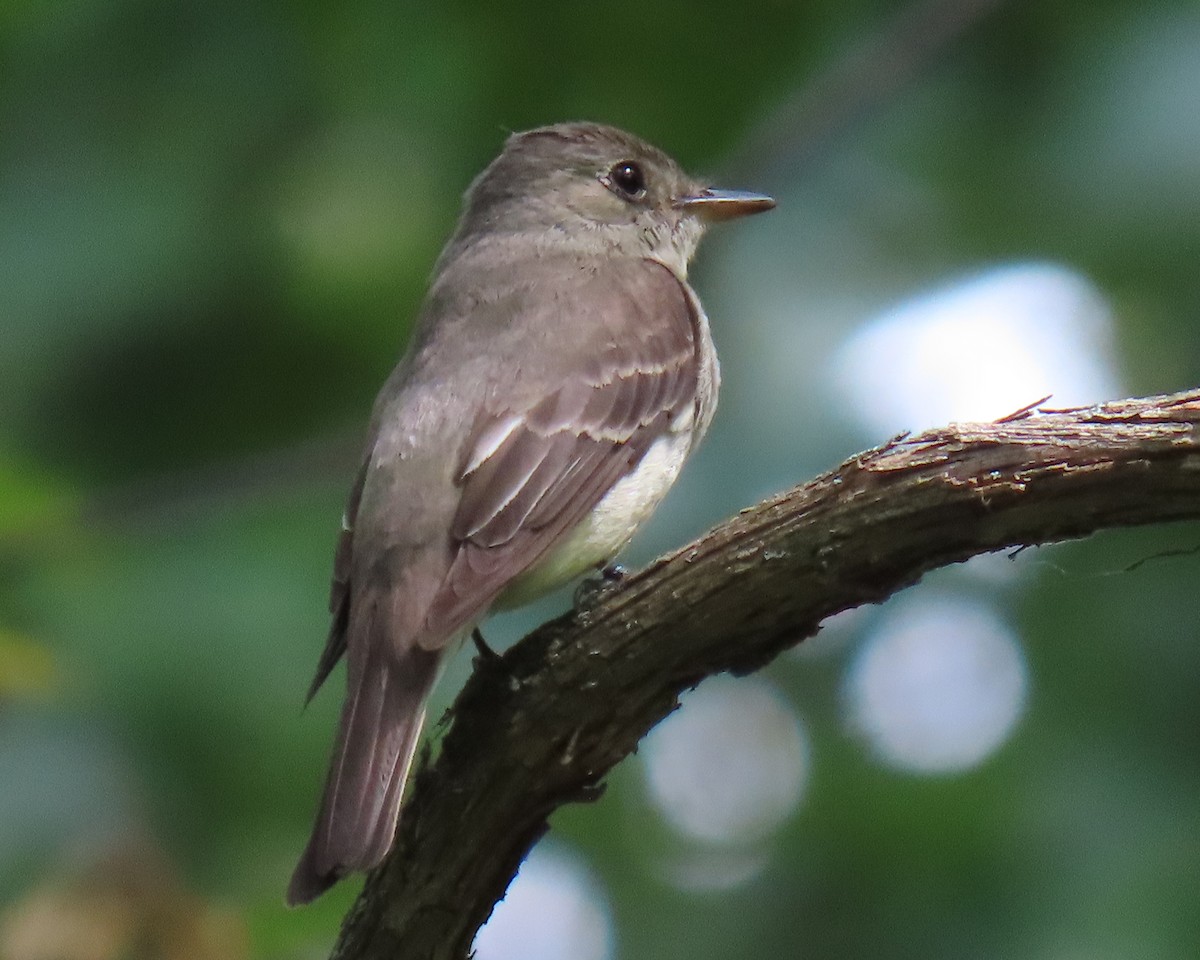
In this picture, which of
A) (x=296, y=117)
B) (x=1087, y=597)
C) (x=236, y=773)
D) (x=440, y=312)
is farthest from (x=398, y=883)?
(x=296, y=117)

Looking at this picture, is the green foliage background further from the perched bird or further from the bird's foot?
the bird's foot

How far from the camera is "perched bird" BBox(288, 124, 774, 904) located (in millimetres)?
4016

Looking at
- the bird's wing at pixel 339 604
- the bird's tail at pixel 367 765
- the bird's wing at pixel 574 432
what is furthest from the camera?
the bird's wing at pixel 339 604

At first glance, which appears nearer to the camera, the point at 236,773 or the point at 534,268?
the point at 534,268

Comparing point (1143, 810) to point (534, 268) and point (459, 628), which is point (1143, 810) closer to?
point (534, 268)

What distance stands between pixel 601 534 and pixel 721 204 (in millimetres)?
1734

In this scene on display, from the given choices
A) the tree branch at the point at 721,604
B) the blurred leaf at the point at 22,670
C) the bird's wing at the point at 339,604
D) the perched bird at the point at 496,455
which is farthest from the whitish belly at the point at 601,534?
the blurred leaf at the point at 22,670

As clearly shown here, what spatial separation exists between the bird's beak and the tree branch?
7.64ft

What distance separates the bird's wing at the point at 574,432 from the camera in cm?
418

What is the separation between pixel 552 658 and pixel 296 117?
15.7 ft

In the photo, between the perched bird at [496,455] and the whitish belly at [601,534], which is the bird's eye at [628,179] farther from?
the whitish belly at [601,534]

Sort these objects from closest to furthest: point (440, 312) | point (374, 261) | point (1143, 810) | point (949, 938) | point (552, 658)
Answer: point (552, 658) < point (440, 312) < point (1143, 810) < point (949, 938) < point (374, 261)

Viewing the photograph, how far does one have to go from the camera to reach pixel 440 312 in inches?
203

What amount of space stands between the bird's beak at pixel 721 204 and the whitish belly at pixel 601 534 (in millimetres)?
1378
